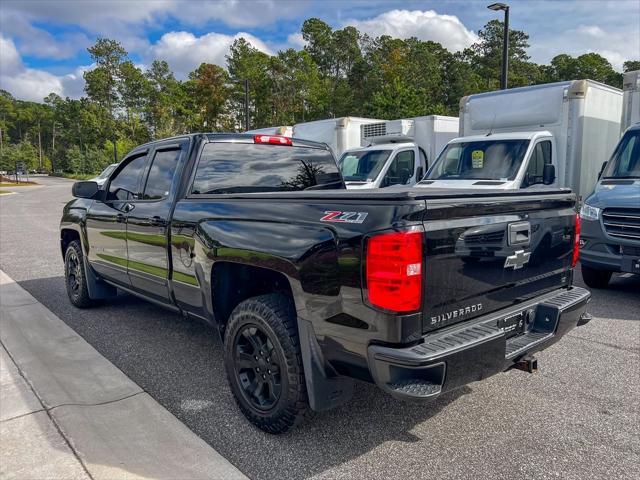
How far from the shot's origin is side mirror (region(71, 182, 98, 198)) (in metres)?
5.12

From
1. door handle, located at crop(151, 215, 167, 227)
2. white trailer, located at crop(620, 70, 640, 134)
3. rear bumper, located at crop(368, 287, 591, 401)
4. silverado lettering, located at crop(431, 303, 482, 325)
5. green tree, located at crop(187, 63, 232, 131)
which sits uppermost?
green tree, located at crop(187, 63, 232, 131)

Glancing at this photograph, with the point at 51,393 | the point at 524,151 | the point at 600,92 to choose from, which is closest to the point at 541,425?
the point at 51,393

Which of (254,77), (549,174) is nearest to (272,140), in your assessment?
(549,174)

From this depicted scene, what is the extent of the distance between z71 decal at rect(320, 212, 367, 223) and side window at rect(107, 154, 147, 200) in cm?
270

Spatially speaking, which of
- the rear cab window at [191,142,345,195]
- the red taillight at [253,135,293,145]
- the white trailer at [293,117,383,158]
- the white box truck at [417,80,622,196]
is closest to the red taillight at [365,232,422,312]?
the rear cab window at [191,142,345,195]

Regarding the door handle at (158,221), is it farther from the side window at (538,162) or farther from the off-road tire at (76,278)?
the side window at (538,162)

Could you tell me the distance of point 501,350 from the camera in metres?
2.65

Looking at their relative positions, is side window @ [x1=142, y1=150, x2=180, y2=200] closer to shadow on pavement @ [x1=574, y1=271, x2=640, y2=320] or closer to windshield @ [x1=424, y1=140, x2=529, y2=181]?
shadow on pavement @ [x1=574, y1=271, x2=640, y2=320]

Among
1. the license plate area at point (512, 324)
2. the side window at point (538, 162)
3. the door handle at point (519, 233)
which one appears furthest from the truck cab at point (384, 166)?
the license plate area at point (512, 324)

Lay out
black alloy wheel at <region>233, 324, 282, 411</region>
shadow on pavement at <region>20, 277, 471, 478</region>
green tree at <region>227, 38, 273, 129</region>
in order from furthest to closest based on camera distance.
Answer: green tree at <region>227, 38, 273, 129</region>, black alloy wheel at <region>233, 324, 282, 411</region>, shadow on pavement at <region>20, 277, 471, 478</region>

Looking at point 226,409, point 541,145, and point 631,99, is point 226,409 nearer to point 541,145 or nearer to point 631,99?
point 541,145

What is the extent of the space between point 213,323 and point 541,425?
2.30 meters

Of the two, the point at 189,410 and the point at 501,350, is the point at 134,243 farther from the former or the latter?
the point at 501,350

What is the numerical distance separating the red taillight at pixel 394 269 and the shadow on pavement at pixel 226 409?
3.45ft
